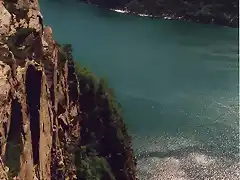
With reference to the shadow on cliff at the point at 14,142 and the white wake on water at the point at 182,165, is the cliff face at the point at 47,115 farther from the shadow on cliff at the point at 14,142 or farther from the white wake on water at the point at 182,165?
the white wake on water at the point at 182,165

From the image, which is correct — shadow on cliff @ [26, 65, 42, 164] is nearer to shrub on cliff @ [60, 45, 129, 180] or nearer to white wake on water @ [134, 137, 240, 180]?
shrub on cliff @ [60, 45, 129, 180]

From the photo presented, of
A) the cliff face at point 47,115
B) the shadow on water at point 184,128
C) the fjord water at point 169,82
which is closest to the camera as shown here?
the cliff face at point 47,115

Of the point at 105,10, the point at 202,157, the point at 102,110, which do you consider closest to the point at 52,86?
the point at 102,110

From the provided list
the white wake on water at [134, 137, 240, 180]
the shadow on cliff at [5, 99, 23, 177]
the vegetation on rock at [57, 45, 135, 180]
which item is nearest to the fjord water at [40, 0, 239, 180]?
the white wake on water at [134, 137, 240, 180]

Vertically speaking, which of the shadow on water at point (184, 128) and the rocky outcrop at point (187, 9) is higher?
the rocky outcrop at point (187, 9)

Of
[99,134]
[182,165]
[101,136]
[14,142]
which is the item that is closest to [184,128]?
[182,165]

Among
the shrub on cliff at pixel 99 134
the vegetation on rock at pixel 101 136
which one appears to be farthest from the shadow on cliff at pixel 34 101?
the vegetation on rock at pixel 101 136
